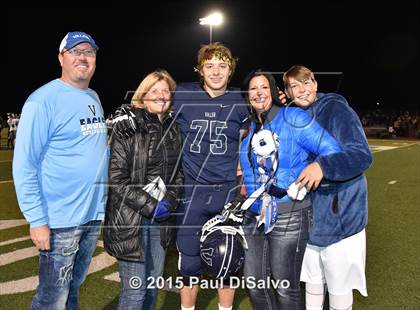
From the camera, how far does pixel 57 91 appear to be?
2.81 meters

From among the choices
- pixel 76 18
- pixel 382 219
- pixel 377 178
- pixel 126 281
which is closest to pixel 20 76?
pixel 76 18

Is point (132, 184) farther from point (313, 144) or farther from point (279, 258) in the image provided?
point (313, 144)

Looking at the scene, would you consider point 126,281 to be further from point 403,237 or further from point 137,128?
point 403,237

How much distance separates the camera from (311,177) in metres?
2.76

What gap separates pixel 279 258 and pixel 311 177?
0.60 meters

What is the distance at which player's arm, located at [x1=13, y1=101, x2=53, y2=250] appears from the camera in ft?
8.71

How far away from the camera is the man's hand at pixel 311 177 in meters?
2.76

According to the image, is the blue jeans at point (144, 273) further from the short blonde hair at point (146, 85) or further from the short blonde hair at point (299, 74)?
the short blonde hair at point (299, 74)

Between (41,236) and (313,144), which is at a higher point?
(313,144)

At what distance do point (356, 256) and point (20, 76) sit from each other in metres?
41.2

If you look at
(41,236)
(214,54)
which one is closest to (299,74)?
(214,54)

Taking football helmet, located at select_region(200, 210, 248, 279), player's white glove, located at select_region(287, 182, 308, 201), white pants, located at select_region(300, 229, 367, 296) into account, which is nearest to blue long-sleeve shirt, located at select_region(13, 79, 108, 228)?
football helmet, located at select_region(200, 210, 248, 279)

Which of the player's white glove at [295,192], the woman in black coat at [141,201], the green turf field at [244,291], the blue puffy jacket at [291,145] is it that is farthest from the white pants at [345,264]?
the green turf field at [244,291]

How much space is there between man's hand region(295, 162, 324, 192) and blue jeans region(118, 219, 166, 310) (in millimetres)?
1049
